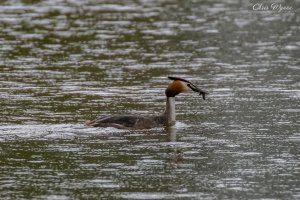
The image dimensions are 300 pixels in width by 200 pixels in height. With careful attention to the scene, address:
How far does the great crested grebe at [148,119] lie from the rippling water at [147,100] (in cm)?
19

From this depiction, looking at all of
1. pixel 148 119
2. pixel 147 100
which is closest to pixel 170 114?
pixel 148 119

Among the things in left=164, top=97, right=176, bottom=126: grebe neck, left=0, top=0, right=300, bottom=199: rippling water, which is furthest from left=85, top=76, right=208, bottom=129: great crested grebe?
left=0, top=0, right=300, bottom=199: rippling water

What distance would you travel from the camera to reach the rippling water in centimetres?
1641

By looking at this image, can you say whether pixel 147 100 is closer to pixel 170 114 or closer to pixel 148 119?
pixel 170 114

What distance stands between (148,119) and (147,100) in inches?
136

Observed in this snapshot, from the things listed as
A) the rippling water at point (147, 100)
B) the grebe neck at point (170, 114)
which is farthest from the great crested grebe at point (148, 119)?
the rippling water at point (147, 100)

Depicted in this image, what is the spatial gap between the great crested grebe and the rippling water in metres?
0.19

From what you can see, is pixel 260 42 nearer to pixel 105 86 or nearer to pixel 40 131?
pixel 105 86

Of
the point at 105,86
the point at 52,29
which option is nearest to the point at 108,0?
the point at 52,29

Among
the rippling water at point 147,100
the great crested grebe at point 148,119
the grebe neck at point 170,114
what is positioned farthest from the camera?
the grebe neck at point 170,114

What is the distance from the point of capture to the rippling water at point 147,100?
16412mm

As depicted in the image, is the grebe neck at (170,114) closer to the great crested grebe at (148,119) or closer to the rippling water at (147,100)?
the great crested grebe at (148,119)

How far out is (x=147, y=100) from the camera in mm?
25141

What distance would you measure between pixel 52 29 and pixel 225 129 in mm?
18127
